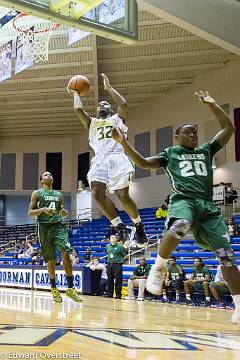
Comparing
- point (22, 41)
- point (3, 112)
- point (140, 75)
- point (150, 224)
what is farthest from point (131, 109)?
point (22, 41)

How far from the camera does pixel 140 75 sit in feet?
72.1

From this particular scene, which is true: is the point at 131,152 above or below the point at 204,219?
above

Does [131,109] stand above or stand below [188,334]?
above

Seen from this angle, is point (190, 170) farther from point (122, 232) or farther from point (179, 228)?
point (122, 232)

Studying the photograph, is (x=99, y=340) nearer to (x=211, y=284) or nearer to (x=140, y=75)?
(x=211, y=284)

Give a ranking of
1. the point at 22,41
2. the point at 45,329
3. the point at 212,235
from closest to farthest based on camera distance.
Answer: the point at 45,329
the point at 212,235
the point at 22,41

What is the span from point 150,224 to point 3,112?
39.0 feet

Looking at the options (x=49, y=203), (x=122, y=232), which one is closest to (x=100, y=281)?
(x=49, y=203)

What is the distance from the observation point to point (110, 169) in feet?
19.8

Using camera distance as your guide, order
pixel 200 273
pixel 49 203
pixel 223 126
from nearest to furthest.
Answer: pixel 223 126 < pixel 49 203 < pixel 200 273

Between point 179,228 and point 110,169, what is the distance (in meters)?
2.11

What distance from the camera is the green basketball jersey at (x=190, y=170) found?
4.37 metres

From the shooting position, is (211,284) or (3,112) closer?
(211,284)

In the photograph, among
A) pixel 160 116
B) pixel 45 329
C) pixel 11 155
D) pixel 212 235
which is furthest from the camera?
pixel 11 155
